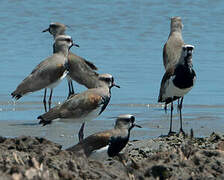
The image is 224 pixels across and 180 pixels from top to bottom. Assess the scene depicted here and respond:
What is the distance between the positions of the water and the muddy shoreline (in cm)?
243

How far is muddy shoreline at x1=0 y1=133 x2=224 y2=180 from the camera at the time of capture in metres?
5.47

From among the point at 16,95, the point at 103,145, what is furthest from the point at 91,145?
the point at 16,95

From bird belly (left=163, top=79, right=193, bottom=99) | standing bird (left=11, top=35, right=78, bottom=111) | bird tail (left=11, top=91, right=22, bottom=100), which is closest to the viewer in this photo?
bird belly (left=163, top=79, right=193, bottom=99)

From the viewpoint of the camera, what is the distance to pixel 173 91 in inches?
420

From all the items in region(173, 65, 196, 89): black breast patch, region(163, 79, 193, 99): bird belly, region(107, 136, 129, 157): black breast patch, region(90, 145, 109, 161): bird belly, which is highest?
region(173, 65, 196, 89): black breast patch

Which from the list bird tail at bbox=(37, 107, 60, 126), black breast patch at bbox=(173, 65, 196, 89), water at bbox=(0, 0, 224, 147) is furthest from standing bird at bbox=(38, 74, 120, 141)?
black breast patch at bbox=(173, 65, 196, 89)

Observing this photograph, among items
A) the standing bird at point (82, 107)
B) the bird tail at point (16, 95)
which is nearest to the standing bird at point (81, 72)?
the bird tail at point (16, 95)

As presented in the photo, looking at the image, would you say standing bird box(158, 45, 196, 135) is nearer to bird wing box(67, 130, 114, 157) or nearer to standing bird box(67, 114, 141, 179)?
standing bird box(67, 114, 141, 179)

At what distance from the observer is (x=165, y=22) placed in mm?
19797

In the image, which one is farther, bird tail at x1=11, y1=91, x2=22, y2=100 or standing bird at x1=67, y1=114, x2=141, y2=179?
bird tail at x1=11, y1=91, x2=22, y2=100

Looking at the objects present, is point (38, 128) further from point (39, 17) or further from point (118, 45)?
point (39, 17)

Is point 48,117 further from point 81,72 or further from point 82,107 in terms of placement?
point 81,72

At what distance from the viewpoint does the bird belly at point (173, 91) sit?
34.7 ft

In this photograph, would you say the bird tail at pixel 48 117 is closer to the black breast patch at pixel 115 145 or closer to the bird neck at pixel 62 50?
the black breast patch at pixel 115 145
